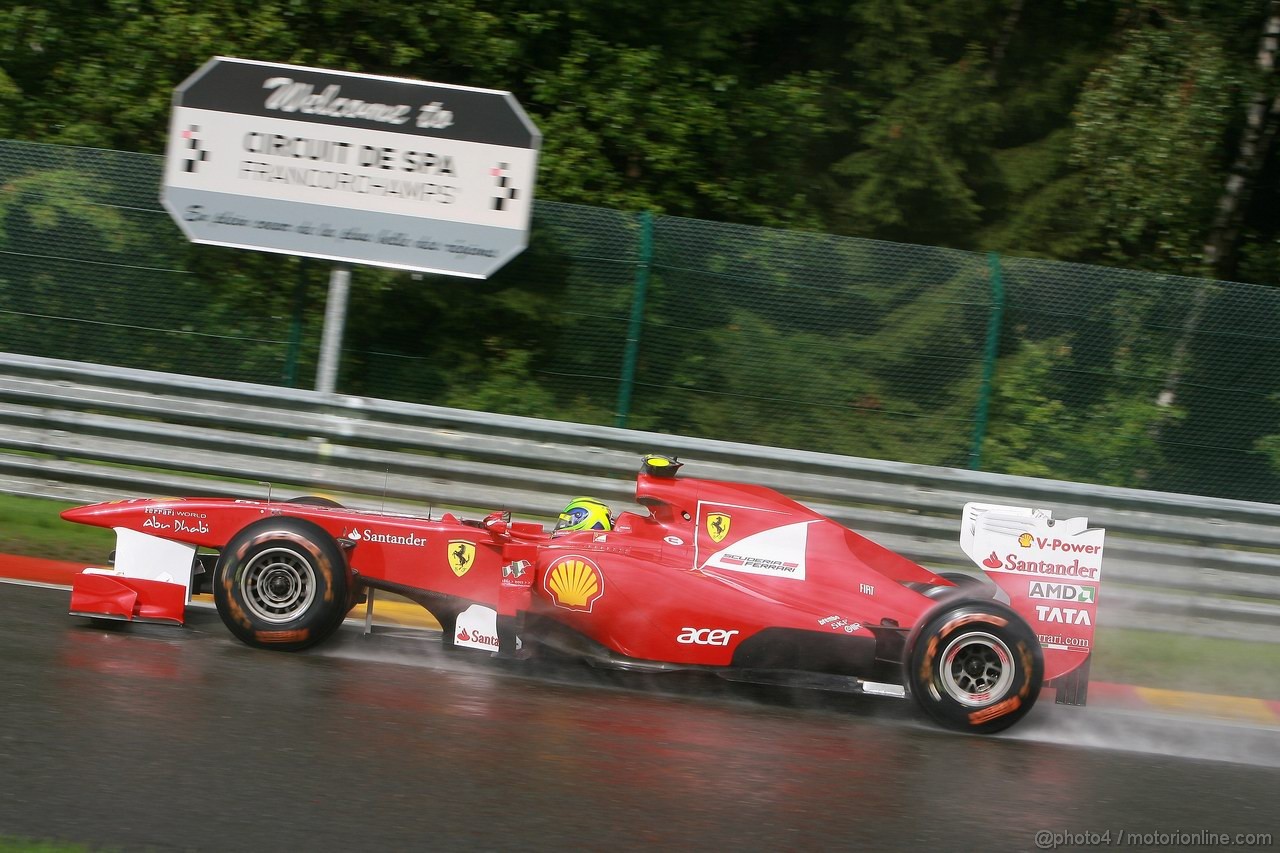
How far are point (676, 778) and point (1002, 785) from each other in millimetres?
1407

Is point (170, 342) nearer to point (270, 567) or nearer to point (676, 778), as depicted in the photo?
point (270, 567)

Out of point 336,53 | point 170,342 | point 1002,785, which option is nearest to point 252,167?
point 170,342

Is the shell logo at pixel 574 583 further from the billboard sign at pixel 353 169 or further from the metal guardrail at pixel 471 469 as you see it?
the billboard sign at pixel 353 169

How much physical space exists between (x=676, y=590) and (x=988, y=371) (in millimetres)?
3566

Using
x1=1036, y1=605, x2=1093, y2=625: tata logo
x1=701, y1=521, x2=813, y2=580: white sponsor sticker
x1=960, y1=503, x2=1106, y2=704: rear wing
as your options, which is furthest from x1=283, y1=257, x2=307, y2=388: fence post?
x1=1036, y1=605, x2=1093, y2=625: tata logo

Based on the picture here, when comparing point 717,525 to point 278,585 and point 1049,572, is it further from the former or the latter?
point 278,585

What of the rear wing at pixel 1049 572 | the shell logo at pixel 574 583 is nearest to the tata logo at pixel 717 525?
the shell logo at pixel 574 583

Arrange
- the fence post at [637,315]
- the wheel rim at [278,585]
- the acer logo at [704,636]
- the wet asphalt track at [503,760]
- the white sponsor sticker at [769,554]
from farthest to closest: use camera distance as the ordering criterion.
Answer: the fence post at [637,315], the white sponsor sticker at [769,554], the wheel rim at [278,585], the acer logo at [704,636], the wet asphalt track at [503,760]

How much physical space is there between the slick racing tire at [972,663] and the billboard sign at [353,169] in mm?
4150

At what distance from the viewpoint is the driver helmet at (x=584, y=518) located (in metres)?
6.43

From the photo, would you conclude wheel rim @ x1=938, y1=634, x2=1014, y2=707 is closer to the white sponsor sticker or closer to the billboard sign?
the white sponsor sticker

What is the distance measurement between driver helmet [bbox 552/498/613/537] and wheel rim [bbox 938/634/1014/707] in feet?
5.82

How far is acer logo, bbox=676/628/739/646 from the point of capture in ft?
19.3

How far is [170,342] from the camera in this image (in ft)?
29.1
